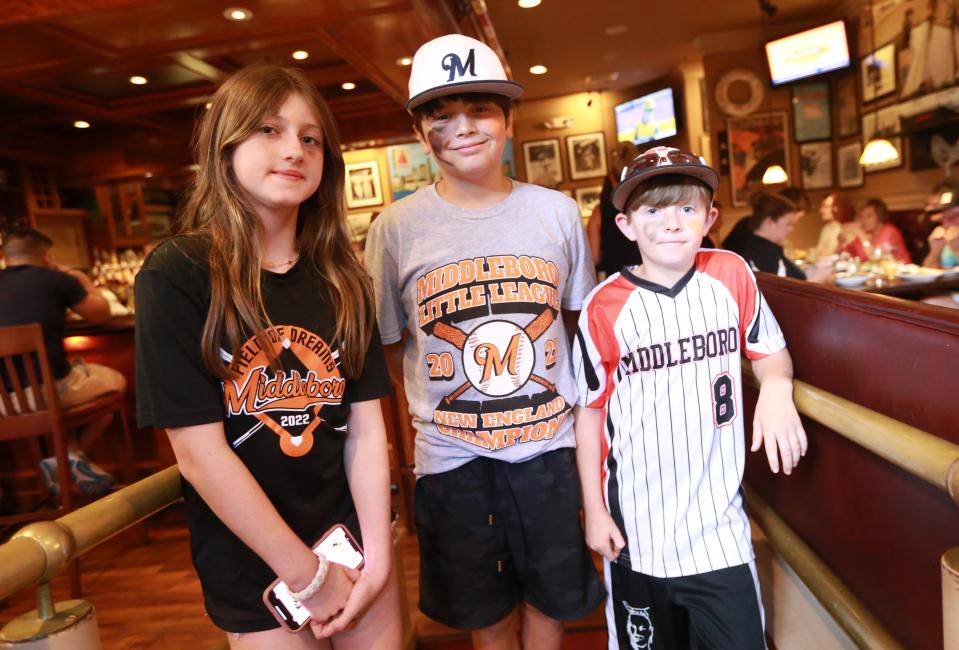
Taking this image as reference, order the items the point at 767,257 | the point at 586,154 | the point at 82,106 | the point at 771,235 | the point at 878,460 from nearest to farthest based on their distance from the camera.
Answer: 1. the point at 878,460
2. the point at 767,257
3. the point at 771,235
4. the point at 82,106
5. the point at 586,154

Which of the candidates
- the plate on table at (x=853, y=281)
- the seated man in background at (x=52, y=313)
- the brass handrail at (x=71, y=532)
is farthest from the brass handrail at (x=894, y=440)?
the plate on table at (x=853, y=281)

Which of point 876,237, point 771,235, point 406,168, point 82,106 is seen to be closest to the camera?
point 771,235

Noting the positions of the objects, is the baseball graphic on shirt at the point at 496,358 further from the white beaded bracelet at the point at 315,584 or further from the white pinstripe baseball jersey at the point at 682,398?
the white beaded bracelet at the point at 315,584

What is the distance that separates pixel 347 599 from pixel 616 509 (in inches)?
23.6

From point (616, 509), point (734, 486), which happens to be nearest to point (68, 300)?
point (616, 509)

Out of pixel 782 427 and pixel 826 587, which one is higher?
pixel 782 427

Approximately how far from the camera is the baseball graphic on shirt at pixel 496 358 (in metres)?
1.36

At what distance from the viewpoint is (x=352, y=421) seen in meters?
1.20

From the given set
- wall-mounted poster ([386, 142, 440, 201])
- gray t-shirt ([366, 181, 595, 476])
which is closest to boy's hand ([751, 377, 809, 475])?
gray t-shirt ([366, 181, 595, 476])

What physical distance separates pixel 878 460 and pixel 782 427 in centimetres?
17

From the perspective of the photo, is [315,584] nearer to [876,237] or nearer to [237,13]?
[237,13]

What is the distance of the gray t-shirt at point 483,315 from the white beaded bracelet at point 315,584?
1.34 ft

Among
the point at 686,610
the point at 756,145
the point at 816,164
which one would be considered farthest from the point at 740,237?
the point at 816,164

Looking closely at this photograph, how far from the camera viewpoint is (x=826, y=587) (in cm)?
128
